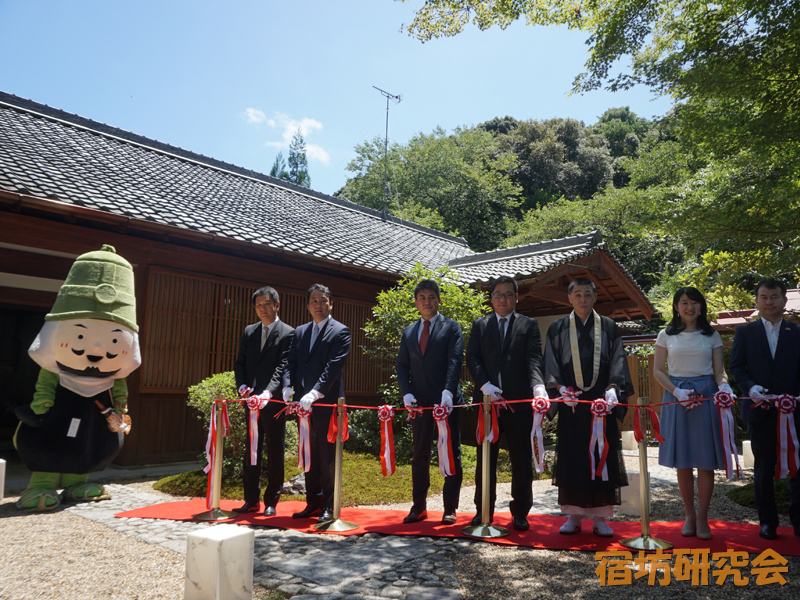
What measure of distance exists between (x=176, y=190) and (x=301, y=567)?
24.3 ft

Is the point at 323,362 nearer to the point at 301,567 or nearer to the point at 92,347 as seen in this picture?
the point at 301,567

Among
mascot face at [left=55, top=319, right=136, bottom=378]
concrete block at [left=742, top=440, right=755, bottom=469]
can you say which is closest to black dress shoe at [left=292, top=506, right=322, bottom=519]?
mascot face at [left=55, top=319, right=136, bottom=378]

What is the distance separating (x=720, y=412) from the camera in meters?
3.86

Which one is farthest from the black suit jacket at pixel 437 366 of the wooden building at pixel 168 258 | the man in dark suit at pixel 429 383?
the wooden building at pixel 168 258

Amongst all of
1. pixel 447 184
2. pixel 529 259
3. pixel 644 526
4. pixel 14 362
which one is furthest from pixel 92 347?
pixel 447 184

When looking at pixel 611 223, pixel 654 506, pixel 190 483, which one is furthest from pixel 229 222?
pixel 611 223

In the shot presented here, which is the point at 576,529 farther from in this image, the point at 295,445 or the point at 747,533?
the point at 295,445

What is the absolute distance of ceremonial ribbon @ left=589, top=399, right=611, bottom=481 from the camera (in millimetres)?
3753

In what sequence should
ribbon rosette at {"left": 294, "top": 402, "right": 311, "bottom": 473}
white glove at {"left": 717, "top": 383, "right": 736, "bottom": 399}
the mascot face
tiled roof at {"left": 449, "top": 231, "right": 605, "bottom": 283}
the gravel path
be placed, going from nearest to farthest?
the gravel path
white glove at {"left": 717, "top": 383, "right": 736, "bottom": 399}
ribbon rosette at {"left": 294, "top": 402, "right": 311, "bottom": 473}
the mascot face
tiled roof at {"left": 449, "top": 231, "right": 605, "bottom": 283}

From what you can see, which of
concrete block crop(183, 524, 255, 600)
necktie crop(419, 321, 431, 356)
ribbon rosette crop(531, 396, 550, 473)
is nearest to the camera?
concrete block crop(183, 524, 255, 600)

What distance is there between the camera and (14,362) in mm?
10320

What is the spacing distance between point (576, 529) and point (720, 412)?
135 centimetres

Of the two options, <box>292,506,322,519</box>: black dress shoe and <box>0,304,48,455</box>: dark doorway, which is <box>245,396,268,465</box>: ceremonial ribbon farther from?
<box>0,304,48,455</box>: dark doorway

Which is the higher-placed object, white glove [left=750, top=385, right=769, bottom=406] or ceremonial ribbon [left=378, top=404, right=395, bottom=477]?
white glove [left=750, top=385, right=769, bottom=406]
